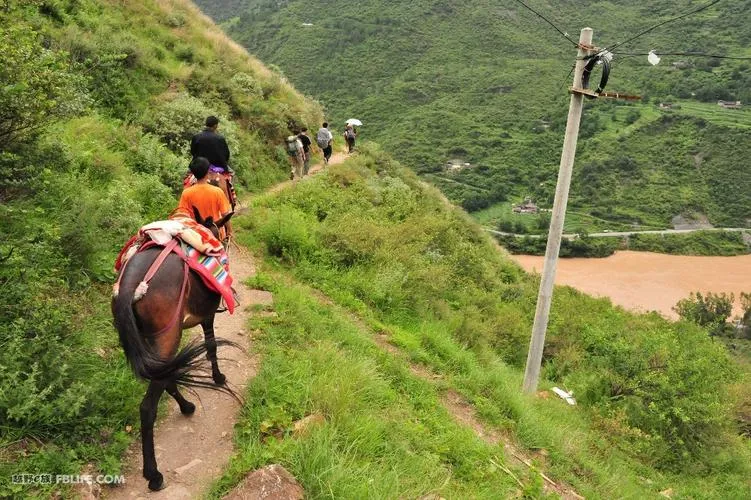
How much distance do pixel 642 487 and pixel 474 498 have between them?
12.6 ft

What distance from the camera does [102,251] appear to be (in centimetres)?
520

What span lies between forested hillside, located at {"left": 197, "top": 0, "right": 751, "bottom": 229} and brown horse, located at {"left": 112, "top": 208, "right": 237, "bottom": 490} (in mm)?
43413

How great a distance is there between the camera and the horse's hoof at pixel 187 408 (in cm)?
402

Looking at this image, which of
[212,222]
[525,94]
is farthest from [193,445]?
[525,94]

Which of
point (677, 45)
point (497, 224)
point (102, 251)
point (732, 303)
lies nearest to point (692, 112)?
point (677, 45)

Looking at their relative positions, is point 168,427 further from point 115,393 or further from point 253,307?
point 253,307

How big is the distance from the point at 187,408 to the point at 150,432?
82 centimetres

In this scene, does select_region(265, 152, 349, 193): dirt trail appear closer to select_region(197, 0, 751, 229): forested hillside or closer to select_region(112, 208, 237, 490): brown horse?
select_region(112, 208, 237, 490): brown horse

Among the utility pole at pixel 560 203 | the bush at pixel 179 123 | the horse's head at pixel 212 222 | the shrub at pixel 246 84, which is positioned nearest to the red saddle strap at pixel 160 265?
the horse's head at pixel 212 222

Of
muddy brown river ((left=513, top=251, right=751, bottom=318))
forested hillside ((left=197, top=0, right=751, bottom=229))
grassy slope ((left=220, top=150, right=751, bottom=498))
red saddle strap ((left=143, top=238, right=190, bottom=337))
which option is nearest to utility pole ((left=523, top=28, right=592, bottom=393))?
grassy slope ((left=220, top=150, right=751, bottom=498))

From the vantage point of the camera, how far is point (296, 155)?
12266 millimetres

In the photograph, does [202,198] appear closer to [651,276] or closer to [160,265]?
[160,265]

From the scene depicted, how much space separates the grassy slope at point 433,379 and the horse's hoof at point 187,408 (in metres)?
0.44

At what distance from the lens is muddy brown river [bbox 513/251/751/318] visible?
2739cm
